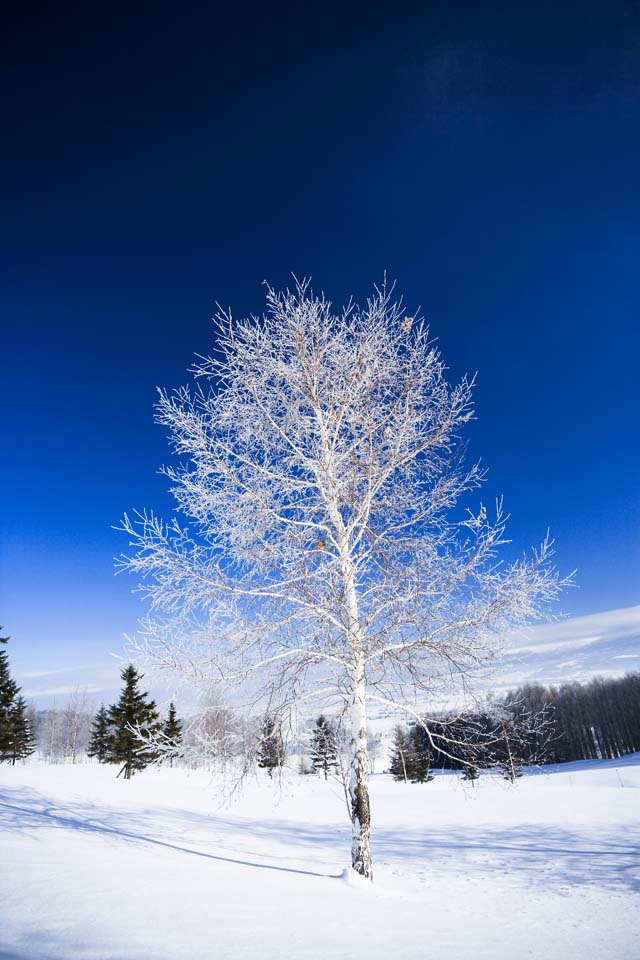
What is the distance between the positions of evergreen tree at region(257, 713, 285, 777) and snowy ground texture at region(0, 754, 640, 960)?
466 mm

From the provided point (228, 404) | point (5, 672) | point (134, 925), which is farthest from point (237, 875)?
point (5, 672)

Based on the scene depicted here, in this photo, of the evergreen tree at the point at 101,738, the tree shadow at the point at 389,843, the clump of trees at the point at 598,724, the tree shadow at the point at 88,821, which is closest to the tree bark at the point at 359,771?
the tree shadow at the point at 88,821

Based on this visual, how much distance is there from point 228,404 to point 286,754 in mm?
4845

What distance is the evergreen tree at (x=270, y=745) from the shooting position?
5.85 m

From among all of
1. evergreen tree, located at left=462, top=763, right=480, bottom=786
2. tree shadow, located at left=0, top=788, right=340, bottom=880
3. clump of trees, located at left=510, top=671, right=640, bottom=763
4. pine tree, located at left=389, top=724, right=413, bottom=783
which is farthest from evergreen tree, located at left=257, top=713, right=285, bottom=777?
clump of trees, located at left=510, top=671, right=640, bottom=763

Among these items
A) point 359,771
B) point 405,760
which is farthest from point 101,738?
point 359,771

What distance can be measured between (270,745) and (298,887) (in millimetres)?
1673

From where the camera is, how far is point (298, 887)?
5824 millimetres

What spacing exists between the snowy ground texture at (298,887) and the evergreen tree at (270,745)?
47 centimetres

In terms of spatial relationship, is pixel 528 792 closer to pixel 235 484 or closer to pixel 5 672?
pixel 235 484

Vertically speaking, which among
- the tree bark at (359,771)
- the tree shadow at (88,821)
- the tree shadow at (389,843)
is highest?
the tree bark at (359,771)

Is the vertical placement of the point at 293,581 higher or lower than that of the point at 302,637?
higher

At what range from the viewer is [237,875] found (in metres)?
6.68

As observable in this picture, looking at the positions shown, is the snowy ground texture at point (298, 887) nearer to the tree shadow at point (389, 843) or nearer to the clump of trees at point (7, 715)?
the tree shadow at point (389, 843)
